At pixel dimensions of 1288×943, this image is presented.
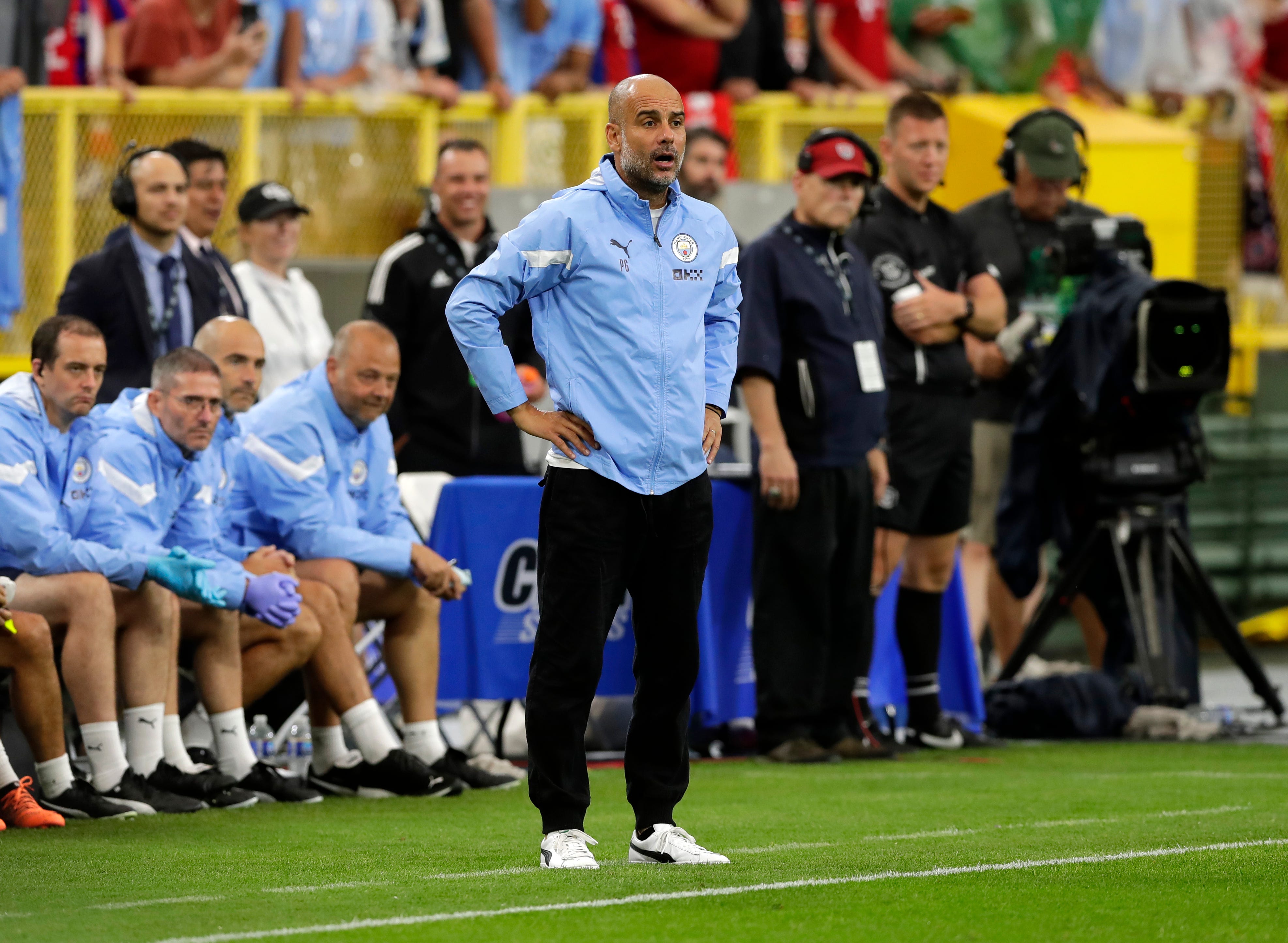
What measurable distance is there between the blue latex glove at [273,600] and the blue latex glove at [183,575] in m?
0.18

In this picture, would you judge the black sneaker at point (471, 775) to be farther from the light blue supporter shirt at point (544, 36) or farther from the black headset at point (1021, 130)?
the light blue supporter shirt at point (544, 36)

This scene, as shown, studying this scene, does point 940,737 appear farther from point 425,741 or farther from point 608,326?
point 608,326

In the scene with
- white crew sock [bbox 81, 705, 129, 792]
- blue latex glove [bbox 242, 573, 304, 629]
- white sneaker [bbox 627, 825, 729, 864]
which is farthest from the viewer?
blue latex glove [bbox 242, 573, 304, 629]

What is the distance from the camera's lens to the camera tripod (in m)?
9.42

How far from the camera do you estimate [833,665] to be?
27.9ft

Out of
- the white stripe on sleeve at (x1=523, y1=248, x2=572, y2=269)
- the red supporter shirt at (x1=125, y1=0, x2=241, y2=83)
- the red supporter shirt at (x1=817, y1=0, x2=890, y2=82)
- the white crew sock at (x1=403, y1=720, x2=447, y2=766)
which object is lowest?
the white crew sock at (x1=403, y1=720, x2=447, y2=766)

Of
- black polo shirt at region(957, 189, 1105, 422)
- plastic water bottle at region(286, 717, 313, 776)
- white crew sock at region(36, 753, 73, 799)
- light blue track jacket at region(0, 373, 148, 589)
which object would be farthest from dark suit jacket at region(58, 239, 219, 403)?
black polo shirt at region(957, 189, 1105, 422)

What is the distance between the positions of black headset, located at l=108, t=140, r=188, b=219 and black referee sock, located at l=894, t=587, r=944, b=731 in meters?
3.54

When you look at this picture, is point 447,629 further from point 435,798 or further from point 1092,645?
point 1092,645

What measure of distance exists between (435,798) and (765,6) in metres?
7.21

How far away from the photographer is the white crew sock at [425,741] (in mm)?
7621

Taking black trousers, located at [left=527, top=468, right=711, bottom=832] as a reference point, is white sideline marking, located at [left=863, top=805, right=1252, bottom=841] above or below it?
below

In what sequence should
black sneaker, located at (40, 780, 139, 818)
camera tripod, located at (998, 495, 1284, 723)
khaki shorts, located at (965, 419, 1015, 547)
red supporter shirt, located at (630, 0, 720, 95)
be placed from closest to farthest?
black sneaker, located at (40, 780, 139, 818)
camera tripod, located at (998, 495, 1284, 723)
khaki shorts, located at (965, 419, 1015, 547)
red supporter shirt, located at (630, 0, 720, 95)

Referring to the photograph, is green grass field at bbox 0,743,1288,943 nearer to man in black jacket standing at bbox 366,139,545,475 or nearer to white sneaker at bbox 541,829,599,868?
white sneaker at bbox 541,829,599,868
